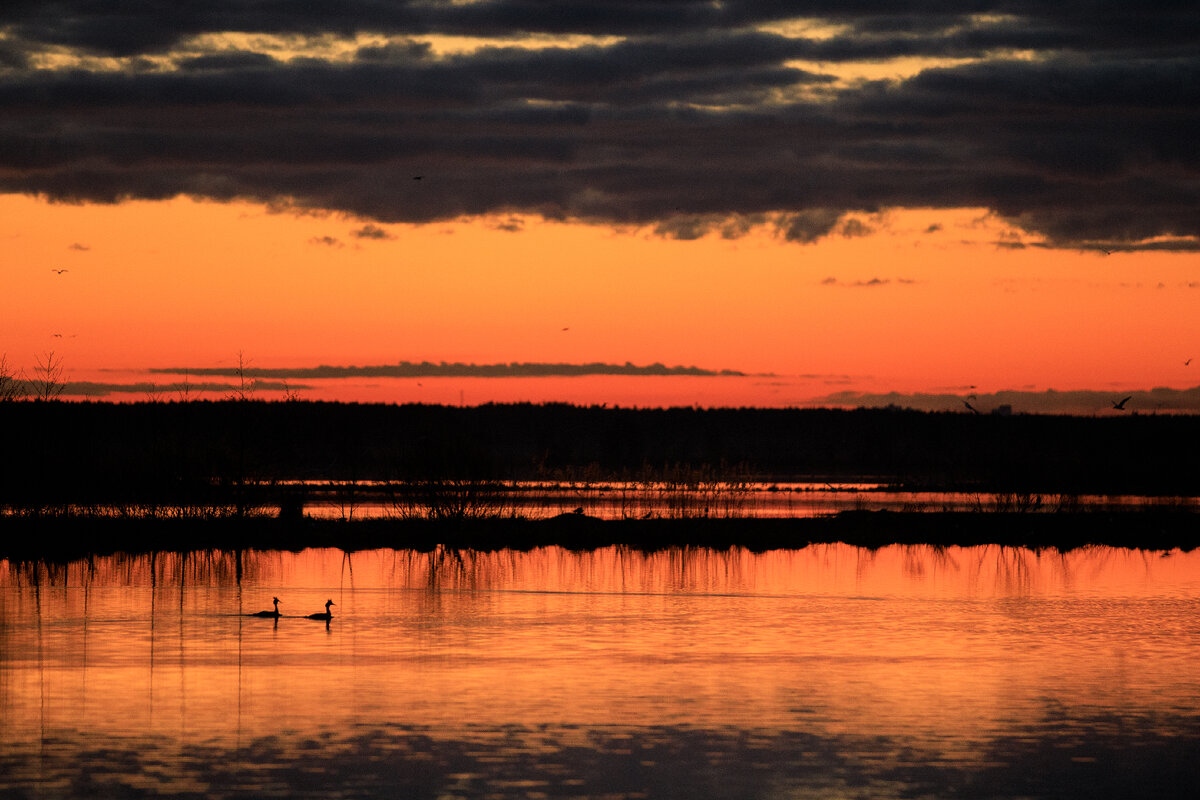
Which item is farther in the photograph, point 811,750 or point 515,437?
point 515,437

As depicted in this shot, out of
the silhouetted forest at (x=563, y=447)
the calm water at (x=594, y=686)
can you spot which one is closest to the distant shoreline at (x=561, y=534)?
the silhouetted forest at (x=563, y=447)

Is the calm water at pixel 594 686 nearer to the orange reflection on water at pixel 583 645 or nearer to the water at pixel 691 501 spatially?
the orange reflection on water at pixel 583 645

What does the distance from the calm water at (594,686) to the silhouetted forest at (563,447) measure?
32.0 feet

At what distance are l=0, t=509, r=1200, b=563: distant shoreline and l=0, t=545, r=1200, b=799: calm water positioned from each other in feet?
18.9

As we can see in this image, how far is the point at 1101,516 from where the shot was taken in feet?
177

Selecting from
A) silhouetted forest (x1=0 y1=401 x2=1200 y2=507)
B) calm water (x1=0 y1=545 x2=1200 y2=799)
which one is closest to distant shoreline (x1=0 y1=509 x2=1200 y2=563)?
silhouetted forest (x1=0 y1=401 x2=1200 y2=507)

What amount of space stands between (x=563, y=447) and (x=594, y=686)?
460 ft

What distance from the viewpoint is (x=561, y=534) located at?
148 feet

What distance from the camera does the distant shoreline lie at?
41812mm

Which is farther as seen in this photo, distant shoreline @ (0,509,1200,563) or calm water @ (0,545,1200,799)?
→ distant shoreline @ (0,509,1200,563)

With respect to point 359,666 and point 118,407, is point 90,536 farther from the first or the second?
point 118,407

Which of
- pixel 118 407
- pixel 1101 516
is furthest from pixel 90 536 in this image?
pixel 118 407

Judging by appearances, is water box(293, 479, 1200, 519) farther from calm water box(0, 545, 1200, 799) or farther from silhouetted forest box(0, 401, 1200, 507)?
calm water box(0, 545, 1200, 799)

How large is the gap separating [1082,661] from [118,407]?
134770mm
